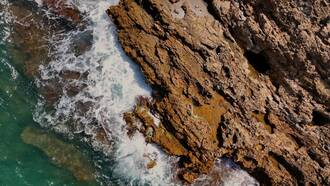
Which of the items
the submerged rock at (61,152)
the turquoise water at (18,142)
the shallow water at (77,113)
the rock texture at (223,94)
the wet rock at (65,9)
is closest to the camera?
the rock texture at (223,94)

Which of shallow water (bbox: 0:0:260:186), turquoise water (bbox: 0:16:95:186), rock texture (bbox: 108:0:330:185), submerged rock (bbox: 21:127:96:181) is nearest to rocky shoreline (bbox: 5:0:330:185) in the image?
rock texture (bbox: 108:0:330:185)

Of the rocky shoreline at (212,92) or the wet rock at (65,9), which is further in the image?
the wet rock at (65,9)

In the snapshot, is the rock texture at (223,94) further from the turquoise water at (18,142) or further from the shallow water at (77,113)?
the turquoise water at (18,142)

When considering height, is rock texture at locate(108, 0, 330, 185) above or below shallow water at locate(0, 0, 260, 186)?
above

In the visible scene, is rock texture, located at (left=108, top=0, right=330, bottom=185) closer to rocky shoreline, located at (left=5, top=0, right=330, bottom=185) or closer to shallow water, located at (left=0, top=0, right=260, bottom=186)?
rocky shoreline, located at (left=5, top=0, right=330, bottom=185)

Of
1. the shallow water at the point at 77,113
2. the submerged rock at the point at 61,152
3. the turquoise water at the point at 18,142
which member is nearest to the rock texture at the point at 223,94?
the shallow water at the point at 77,113

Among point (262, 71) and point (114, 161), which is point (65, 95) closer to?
point (114, 161)
